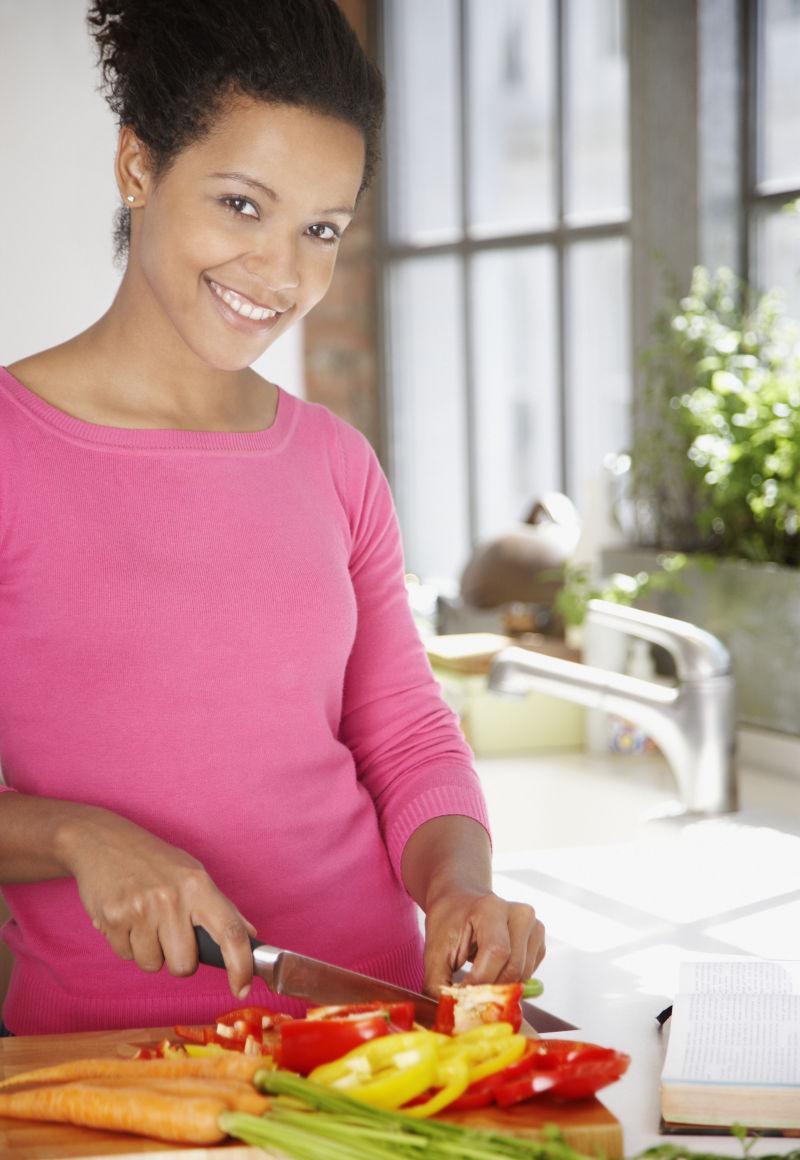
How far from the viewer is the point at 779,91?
3.71 metres

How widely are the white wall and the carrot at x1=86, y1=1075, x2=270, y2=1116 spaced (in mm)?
917

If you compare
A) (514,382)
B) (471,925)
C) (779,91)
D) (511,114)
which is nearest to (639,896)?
(471,925)

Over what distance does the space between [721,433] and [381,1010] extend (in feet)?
6.34

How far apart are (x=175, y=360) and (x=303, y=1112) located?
61cm

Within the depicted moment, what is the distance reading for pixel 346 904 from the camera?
1228 millimetres

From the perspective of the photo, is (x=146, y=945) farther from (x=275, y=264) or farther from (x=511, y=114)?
(x=511, y=114)

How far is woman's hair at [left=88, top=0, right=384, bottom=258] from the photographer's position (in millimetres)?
1124

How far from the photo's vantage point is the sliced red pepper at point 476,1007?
3.17 feet

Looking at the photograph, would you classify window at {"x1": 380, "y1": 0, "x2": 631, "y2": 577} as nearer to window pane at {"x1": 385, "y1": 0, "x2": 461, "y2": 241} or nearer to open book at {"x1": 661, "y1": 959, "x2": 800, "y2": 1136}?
window pane at {"x1": 385, "y1": 0, "x2": 461, "y2": 241}

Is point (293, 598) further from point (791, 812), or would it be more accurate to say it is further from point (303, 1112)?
point (791, 812)

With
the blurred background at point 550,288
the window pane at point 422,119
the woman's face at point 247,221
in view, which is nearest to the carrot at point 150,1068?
the woman's face at point 247,221

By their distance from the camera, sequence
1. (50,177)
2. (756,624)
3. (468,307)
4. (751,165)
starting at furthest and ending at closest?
1. (468,307)
2. (751,165)
3. (756,624)
4. (50,177)

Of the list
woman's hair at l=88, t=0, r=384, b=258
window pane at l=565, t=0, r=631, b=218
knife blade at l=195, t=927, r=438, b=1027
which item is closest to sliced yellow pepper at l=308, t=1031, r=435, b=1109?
knife blade at l=195, t=927, r=438, b=1027

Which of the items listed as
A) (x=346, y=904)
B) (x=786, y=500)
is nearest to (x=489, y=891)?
(x=346, y=904)
